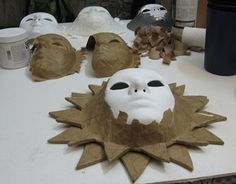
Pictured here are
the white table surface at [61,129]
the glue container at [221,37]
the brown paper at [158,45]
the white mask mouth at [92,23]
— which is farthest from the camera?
the white mask mouth at [92,23]

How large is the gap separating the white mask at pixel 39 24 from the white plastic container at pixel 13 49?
10 cm

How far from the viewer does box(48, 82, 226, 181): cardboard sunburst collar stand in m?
0.45

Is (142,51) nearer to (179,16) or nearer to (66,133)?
(179,16)

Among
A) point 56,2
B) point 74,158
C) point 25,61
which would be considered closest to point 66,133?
point 74,158

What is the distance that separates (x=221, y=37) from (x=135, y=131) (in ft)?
1.12

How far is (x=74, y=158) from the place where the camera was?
47 cm

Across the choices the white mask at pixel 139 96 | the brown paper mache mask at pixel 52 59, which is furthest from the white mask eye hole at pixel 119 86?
the brown paper mache mask at pixel 52 59

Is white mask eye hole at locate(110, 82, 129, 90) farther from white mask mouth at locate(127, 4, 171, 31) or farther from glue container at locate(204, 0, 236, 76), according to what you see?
white mask mouth at locate(127, 4, 171, 31)

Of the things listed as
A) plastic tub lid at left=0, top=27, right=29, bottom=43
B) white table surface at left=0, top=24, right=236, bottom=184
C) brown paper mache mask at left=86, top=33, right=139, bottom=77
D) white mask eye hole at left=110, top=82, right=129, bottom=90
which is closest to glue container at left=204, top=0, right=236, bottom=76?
white table surface at left=0, top=24, right=236, bottom=184

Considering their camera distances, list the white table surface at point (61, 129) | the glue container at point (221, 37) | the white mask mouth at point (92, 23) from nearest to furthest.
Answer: the white table surface at point (61, 129) → the glue container at point (221, 37) → the white mask mouth at point (92, 23)

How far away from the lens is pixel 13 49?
2.43 feet

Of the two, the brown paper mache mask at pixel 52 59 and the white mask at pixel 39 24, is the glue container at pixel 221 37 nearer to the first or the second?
the brown paper mache mask at pixel 52 59

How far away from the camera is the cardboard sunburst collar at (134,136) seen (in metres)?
0.45

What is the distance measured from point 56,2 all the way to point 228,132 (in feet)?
2.78
